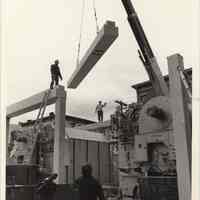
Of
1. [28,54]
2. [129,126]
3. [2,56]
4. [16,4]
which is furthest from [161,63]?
[129,126]

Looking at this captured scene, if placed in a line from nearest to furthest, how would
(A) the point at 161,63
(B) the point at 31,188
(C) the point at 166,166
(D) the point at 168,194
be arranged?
(D) the point at 168,194, (B) the point at 31,188, (C) the point at 166,166, (A) the point at 161,63

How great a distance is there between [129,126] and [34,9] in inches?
201

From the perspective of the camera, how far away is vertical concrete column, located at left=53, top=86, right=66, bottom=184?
149 inches

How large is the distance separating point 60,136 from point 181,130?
223 cm

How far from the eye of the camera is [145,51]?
378 cm

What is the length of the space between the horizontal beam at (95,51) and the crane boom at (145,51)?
832 millimetres

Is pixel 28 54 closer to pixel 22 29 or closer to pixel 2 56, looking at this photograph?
pixel 22 29

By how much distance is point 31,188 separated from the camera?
2633mm

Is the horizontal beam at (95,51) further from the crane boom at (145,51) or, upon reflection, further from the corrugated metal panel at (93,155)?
the corrugated metal panel at (93,155)

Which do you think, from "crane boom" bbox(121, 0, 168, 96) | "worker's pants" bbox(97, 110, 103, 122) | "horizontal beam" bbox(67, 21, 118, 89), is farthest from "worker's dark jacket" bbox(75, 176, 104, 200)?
"worker's pants" bbox(97, 110, 103, 122)

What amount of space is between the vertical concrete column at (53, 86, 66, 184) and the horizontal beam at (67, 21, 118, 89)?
0.43m

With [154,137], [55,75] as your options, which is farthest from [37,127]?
[154,137]

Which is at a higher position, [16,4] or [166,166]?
[16,4]

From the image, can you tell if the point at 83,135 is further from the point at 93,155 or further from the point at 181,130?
the point at 181,130
